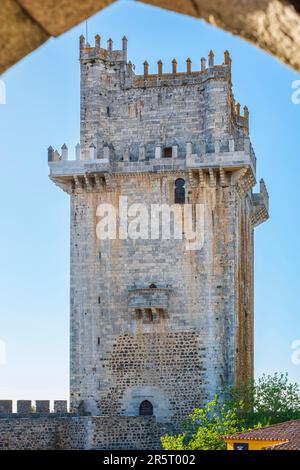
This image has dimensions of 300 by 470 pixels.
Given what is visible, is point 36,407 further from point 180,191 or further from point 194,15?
point 194,15

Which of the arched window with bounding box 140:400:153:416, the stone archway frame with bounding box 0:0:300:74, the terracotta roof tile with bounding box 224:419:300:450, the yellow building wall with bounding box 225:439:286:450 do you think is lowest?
the yellow building wall with bounding box 225:439:286:450

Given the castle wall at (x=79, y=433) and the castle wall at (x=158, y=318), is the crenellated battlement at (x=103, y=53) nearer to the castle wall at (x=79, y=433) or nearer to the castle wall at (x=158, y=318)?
the castle wall at (x=158, y=318)

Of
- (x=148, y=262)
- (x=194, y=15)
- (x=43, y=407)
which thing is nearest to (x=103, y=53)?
(x=148, y=262)

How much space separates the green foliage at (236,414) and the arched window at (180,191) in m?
5.68

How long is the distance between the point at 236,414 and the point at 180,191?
21.8 feet

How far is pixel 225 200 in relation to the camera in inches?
1315

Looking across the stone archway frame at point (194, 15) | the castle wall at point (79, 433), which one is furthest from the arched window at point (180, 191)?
the stone archway frame at point (194, 15)

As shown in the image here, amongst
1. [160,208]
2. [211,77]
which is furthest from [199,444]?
[211,77]

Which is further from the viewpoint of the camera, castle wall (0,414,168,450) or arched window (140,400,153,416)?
arched window (140,400,153,416)

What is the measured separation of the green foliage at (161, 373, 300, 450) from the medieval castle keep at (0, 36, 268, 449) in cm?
55

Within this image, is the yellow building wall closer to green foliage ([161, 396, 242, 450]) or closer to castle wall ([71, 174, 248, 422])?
green foliage ([161, 396, 242, 450])

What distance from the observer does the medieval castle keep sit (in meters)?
32.5

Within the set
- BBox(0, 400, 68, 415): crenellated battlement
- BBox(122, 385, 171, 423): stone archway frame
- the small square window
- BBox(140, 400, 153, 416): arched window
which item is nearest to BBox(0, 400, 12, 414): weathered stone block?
BBox(0, 400, 68, 415): crenellated battlement
